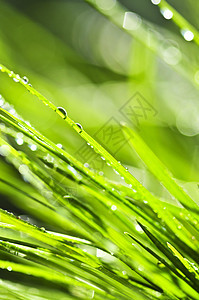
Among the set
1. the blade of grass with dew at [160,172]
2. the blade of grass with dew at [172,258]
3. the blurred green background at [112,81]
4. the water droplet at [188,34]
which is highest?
the blurred green background at [112,81]

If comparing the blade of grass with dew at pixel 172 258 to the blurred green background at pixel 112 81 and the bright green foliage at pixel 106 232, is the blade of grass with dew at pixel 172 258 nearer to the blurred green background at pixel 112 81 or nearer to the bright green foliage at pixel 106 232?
the bright green foliage at pixel 106 232

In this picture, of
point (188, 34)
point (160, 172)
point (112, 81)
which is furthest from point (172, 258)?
point (112, 81)

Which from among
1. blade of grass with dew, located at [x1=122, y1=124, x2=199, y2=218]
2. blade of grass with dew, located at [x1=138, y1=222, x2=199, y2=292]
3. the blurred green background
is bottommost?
blade of grass with dew, located at [x1=138, y1=222, x2=199, y2=292]

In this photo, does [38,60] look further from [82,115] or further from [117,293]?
[117,293]

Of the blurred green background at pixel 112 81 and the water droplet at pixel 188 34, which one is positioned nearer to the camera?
the water droplet at pixel 188 34

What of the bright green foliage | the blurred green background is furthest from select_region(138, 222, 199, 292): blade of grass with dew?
the blurred green background

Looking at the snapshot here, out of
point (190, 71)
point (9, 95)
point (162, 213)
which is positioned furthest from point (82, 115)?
point (162, 213)

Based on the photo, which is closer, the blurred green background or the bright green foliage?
the bright green foliage

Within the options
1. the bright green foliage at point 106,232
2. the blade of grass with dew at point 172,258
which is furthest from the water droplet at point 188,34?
the blade of grass with dew at point 172,258

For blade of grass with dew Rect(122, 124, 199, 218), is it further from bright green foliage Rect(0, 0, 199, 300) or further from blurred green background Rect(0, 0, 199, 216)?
blurred green background Rect(0, 0, 199, 216)
